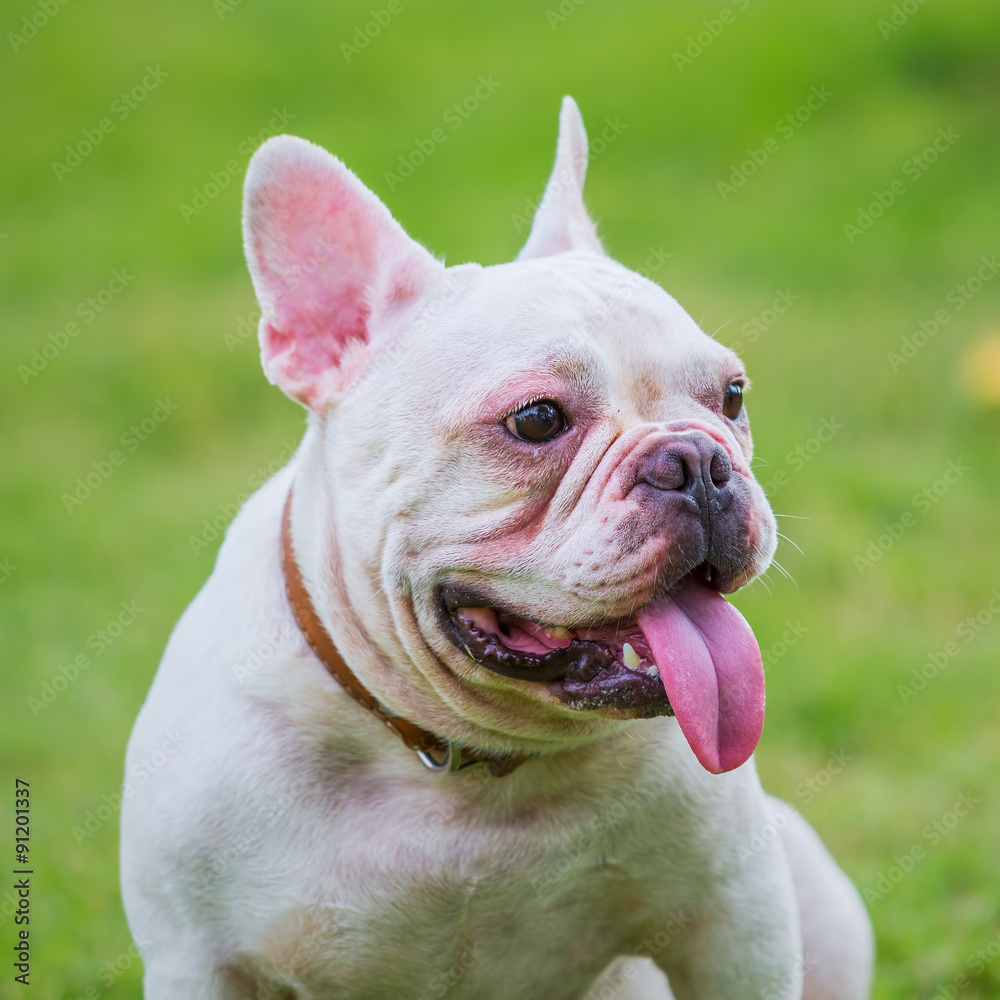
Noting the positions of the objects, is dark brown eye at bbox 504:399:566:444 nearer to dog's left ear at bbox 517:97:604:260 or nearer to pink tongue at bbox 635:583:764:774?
pink tongue at bbox 635:583:764:774

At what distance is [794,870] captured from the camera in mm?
4098

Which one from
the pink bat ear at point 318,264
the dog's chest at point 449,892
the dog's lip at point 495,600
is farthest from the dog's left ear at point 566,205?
the dog's chest at point 449,892

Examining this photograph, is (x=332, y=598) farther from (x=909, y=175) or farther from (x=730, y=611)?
(x=909, y=175)

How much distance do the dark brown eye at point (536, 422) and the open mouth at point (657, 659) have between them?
38cm

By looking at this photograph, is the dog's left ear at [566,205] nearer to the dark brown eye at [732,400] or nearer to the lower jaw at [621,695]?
the dark brown eye at [732,400]

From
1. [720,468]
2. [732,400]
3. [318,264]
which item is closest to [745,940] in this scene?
[720,468]

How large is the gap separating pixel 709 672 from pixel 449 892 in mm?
868

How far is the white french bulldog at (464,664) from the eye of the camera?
305 centimetres

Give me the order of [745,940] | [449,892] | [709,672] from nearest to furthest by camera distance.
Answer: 1. [709,672]
2. [449,892]
3. [745,940]

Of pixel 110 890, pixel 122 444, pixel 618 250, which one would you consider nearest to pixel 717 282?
pixel 618 250

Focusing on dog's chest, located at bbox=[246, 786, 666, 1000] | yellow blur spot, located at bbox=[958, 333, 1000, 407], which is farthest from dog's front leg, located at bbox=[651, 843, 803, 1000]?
yellow blur spot, located at bbox=[958, 333, 1000, 407]

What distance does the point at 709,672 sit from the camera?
295cm

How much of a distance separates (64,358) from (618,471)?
26.8 feet

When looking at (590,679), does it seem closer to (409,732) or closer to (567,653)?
(567,653)
